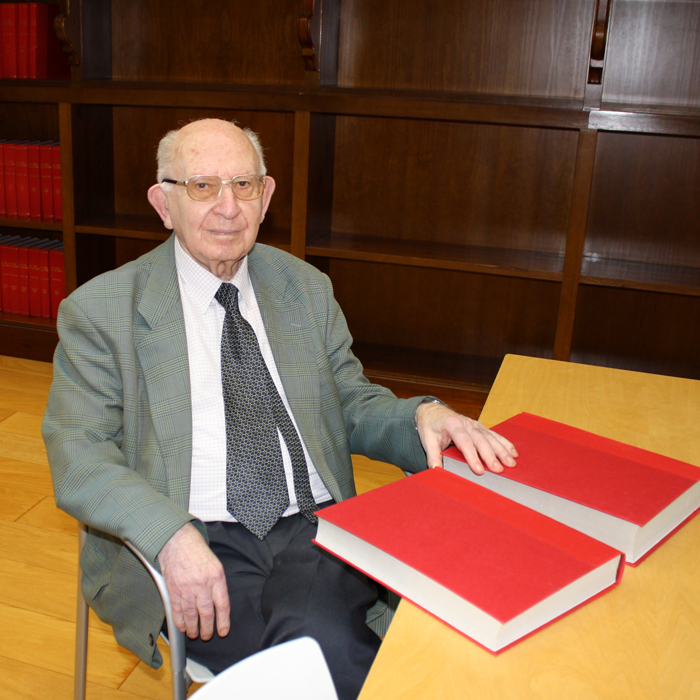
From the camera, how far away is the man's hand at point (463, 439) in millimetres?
950

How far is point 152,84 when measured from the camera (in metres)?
3.09

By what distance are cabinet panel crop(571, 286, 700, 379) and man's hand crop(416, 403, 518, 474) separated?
205 centimetres

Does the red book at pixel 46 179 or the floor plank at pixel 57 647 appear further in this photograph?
the red book at pixel 46 179

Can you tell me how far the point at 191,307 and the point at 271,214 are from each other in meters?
2.06

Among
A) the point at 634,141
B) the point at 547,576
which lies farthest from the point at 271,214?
the point at 547,576

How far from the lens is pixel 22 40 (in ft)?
10.3

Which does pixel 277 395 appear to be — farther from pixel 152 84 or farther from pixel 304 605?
pixel 152 84

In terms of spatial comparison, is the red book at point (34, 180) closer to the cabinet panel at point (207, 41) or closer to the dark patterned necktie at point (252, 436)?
the cabinet panel at point (207, 41)

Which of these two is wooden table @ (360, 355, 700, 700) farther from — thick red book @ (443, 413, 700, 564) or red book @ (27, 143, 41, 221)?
red book @ (27, 143, 41, 221)

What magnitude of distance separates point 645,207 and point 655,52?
58 centimetres

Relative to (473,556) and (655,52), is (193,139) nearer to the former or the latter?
(473,556)

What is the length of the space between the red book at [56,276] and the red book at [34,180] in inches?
7.1

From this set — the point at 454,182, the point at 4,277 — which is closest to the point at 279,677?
the point at 454,182

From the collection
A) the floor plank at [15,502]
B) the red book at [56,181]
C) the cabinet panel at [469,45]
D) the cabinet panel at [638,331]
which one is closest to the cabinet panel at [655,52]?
the cabinet panel at [469,45]
